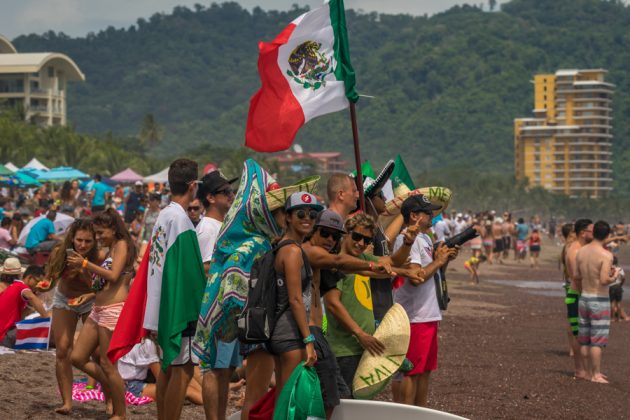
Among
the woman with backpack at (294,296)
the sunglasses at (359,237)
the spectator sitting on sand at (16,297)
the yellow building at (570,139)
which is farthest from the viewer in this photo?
the yellow building at (570,139)

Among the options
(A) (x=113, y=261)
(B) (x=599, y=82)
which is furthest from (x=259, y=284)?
(B) (x=599, y=82)

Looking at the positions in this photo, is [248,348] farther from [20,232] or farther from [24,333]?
[20,232]

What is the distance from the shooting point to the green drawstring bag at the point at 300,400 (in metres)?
5.50

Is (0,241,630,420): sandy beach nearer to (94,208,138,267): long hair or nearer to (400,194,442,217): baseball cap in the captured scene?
(94,208,138,267): long hair

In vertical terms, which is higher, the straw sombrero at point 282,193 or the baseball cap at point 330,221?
the straw sombrero at point 282,193

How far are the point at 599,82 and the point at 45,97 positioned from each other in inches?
3117

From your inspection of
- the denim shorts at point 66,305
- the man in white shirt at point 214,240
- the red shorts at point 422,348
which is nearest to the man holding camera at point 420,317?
the red shorts at point 422,348

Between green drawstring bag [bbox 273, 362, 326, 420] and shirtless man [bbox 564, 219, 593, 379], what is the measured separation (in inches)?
247

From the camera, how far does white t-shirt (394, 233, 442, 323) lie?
7.71 metres

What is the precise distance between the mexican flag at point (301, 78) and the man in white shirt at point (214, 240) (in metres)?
0.53

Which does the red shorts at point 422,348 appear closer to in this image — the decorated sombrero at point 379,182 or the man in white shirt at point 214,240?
the decorated sombrero at point 379,182

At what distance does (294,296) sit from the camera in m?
5.89

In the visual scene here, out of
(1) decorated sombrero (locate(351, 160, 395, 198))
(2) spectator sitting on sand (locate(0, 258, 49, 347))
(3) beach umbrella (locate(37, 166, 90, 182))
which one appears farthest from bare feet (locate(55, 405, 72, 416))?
(3) beach umbrella (locate(37, 166, 90, 182))

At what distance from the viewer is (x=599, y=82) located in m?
157
